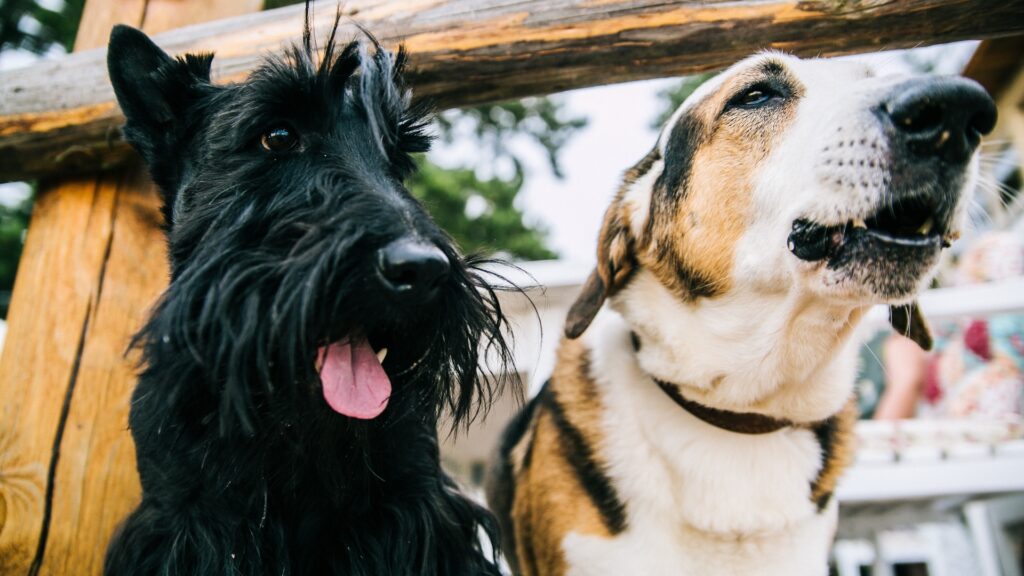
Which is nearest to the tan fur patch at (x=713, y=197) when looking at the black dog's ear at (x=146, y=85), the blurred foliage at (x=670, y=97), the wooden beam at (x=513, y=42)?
the wooden beam at (x=513, y=42)

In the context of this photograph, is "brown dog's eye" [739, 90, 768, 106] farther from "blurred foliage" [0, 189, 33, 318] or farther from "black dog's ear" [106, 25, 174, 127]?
"blurred foliage" [0, 189, 33, 318]

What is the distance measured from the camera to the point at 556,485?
2.40 meters

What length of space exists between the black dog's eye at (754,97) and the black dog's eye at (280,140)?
1388mm

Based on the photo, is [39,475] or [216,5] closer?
[39,475]

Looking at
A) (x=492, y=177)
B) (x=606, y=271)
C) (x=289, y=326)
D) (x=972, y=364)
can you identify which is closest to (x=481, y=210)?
(x=492, y=177)

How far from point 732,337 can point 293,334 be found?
1.40 meters

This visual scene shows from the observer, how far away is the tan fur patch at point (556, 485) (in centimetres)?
231

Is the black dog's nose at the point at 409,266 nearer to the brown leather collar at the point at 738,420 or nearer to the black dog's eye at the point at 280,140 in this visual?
the black dog's eye at the point at 280,140

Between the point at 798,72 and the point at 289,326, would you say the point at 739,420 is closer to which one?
the point at 798,72

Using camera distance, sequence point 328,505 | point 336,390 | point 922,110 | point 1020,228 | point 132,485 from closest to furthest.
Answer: point 336,390, point 922,110, point 328,505, point 132,485, point 1020,228

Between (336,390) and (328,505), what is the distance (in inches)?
16.4

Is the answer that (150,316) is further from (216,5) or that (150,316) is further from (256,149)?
(216,5)

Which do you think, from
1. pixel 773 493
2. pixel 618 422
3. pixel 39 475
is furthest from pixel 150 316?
pixel 773 493

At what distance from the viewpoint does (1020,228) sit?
9.02 meters
